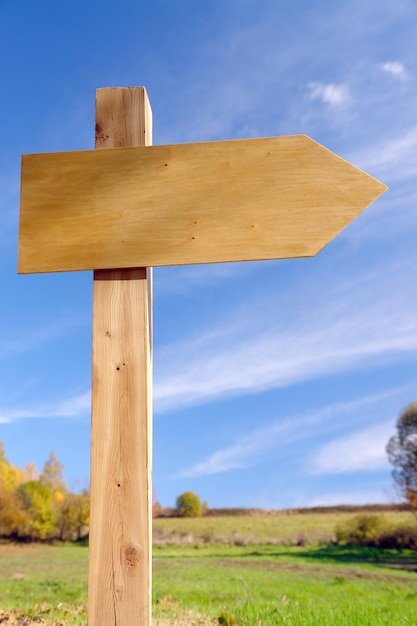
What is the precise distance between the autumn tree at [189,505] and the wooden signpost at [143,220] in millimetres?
34826

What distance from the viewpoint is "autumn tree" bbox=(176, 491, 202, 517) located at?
35.8 m

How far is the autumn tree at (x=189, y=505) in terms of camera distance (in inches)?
1410

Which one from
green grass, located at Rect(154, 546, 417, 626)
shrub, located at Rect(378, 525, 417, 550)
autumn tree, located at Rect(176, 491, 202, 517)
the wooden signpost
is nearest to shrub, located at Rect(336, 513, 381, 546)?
shrub, located at Rect(378, 525, 417, 550)

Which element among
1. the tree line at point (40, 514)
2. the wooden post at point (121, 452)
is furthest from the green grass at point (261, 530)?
the wooden post at point (121, 452)

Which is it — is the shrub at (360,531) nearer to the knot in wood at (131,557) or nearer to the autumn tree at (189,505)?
the autumn tree at (189,505)

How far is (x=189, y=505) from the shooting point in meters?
37.4

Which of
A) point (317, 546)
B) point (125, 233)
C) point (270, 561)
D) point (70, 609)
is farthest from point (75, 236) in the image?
point (317, 546)

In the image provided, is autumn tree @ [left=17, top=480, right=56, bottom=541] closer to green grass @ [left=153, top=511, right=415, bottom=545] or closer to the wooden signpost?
green grass @ [left=153, top=511, right=415, bottom=545]

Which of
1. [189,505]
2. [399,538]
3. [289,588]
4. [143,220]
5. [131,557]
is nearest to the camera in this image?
[131,557]

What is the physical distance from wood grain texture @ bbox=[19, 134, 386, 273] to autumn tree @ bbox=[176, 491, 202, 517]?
115ft

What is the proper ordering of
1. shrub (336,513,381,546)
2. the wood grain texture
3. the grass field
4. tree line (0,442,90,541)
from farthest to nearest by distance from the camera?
tree line (0,442,90,541) < shrub (336,513,381,546) < the grass field < the wood grain texture

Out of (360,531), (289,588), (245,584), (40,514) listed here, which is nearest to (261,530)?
(360,531)

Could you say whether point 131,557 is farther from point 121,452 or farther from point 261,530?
point 261,530

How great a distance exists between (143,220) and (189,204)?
24 centimetres
